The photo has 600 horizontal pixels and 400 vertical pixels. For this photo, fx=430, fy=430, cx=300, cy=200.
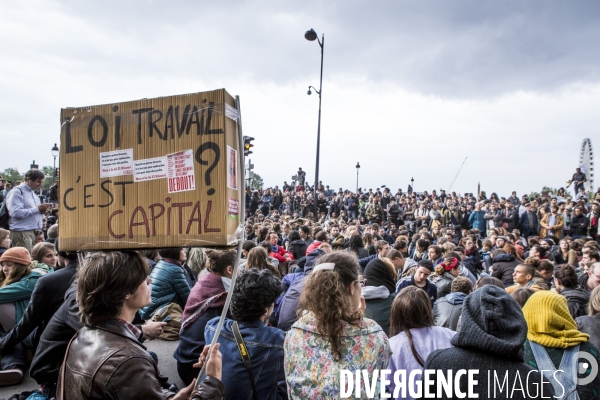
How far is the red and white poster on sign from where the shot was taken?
6.48ft

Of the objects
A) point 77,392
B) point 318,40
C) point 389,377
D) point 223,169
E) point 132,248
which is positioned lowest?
point 389,377

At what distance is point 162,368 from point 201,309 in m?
0.75

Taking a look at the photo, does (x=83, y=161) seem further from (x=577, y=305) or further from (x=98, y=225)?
(x=577, y=305)

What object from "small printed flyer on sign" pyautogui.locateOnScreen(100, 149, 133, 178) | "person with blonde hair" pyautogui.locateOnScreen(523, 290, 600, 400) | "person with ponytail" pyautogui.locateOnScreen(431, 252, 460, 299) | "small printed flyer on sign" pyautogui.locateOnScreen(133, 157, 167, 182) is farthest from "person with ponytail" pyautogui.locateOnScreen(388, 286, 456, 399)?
"person with ponytail" pyautogui.locateOnScreen(431, 252, 460, 299)

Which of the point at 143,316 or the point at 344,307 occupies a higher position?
the point at 344,307

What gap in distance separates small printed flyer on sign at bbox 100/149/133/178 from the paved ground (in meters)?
2.21

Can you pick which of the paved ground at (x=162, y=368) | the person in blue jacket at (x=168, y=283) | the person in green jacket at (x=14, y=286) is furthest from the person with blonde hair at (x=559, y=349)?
the person in green jacket at (x=14, y=286)

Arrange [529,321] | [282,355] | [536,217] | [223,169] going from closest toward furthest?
[223,169], [282,355], [529,321], [536,217]

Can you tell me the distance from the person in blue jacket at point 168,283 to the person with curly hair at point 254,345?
1.62 metres

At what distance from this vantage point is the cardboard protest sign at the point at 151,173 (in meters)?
1.95

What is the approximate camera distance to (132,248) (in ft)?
6.55

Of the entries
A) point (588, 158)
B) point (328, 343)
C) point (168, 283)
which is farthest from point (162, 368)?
point (588, 158)

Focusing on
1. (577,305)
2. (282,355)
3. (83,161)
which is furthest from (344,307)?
(577,305)

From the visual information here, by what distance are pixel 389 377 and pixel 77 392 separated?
2002mm
